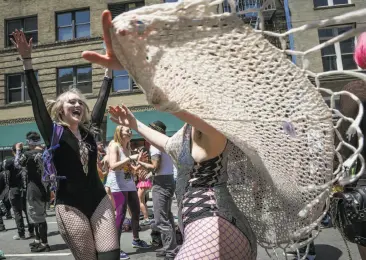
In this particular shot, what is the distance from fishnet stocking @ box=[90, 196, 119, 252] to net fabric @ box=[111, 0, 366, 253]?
1569mm

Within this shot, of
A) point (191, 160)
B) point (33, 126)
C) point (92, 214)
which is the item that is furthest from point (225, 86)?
point (33, 126)

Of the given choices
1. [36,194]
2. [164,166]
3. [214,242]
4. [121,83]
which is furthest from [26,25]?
[214,242]

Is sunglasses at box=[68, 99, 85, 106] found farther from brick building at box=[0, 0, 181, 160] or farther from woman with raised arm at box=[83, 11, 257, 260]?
brick building at box=[0, 0, 181, 160]

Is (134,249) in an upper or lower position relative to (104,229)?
lower

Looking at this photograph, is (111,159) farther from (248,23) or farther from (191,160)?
(248,23)

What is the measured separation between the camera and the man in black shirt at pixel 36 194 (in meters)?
6.11

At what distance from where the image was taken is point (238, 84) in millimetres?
1368

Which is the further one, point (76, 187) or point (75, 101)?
point (75, 101)

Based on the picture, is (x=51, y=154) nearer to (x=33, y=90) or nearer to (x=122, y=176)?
(x=33, y=90)

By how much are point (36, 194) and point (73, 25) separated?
14804 mm

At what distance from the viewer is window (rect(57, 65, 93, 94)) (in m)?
A: 18.7

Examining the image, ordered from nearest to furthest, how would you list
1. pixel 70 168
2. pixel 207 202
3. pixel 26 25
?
pixel 207 202
pixel 70 168
pixel 26 25

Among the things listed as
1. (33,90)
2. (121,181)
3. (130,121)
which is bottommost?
(121,181)

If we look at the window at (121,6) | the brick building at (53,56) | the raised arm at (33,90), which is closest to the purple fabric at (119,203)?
the raised arm at (33,90)
